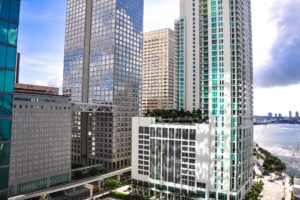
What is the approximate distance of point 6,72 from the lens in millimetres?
17859

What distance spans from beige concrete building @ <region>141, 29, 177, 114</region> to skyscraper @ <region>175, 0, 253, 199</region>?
78.5m

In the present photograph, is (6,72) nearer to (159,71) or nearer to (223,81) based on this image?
(223,81)

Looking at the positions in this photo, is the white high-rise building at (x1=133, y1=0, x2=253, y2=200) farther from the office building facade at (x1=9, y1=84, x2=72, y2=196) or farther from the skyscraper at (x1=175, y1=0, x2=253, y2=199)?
the office building facade at (x1=9, y1=84, x2=72, y2=196)

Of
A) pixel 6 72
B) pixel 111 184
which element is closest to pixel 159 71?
pixel 111 184

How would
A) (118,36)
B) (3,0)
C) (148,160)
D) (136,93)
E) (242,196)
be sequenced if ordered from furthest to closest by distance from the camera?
(136,93) < (118,36) < (148,160) < (242,196) < (3,0)

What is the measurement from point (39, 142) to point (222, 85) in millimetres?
56100

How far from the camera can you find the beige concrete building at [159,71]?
545ft

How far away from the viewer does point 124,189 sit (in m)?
82.5

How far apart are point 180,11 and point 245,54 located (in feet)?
101

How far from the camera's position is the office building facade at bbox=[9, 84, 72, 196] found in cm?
6581

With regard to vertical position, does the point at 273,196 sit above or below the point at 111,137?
below

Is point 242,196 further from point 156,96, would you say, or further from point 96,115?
point 156,96

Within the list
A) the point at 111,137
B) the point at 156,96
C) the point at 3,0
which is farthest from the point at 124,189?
the point at 156,96

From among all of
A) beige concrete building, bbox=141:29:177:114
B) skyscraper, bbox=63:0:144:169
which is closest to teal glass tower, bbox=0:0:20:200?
skyscraper, bbox=63:0:144:169
